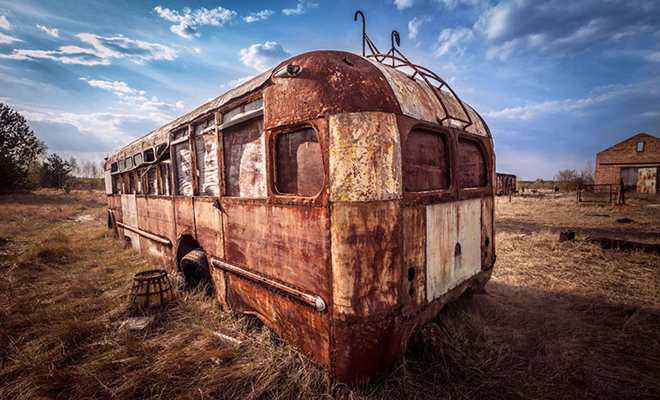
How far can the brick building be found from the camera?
66.1 feet

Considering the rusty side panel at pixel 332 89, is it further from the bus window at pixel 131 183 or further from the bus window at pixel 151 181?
the bus window at pixel 131 183

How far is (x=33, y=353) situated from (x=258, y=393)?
8.40 feet

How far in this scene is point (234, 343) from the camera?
2.73 meters

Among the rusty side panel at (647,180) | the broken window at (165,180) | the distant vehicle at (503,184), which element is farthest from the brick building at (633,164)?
the broken window at (165,180)

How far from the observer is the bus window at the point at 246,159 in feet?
8.74

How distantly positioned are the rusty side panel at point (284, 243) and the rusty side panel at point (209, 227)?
28 cm

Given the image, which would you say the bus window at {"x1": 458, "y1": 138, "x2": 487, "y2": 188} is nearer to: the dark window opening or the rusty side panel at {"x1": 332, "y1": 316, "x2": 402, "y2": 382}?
the rusty side panel at {"x1": 332, "y1": 316, "x2": 402, "y2": 382}

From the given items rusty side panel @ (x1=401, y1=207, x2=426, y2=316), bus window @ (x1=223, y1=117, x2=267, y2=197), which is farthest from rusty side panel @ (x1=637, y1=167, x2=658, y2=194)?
bus window @ (x1=223, y1=117, x2=267, y2=197)

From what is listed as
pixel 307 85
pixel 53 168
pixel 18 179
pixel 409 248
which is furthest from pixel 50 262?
pixel 53 168

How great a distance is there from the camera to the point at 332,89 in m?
1.96

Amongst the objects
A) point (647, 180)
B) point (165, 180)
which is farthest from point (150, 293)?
point (647, 180)

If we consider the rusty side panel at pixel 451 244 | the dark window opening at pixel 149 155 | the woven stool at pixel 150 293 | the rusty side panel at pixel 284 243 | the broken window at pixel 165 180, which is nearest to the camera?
the rusty side panel at pixel 284 243

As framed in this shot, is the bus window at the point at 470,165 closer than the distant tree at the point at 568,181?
Yes

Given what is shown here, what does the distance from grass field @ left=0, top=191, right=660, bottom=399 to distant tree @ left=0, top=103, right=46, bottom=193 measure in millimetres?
28451
